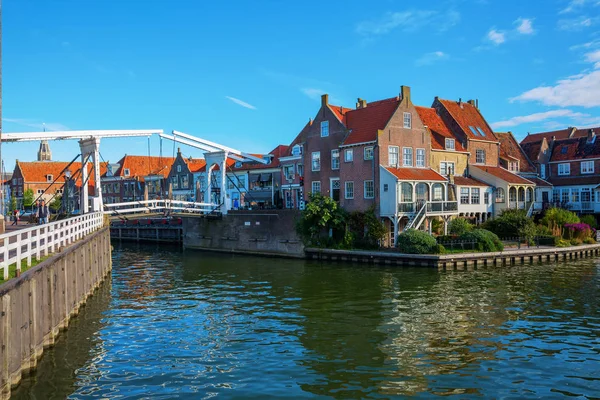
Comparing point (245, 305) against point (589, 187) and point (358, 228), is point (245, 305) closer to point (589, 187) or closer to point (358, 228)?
point (358, 228)

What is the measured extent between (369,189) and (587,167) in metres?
30.5

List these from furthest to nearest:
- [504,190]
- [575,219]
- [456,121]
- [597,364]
Result: 1. [456,121]
2. [504,190]
3. [575,219]
4. [597,364]

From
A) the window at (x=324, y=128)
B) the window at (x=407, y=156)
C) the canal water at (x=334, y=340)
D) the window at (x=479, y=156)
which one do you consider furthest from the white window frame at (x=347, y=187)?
the window at (x=479, y=156)

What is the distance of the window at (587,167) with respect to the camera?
192 ft

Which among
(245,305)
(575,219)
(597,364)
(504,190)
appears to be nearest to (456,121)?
(504,190)

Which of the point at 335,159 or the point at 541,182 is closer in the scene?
the point at 335,159

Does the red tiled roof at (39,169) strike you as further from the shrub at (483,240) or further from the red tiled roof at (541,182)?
the shrub at (483,240)

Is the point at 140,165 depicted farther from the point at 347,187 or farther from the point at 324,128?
the point at 347,187

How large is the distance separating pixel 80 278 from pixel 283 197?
124ft

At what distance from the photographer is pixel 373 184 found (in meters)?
43.6

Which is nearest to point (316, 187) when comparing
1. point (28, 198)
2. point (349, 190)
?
point (349, 190)

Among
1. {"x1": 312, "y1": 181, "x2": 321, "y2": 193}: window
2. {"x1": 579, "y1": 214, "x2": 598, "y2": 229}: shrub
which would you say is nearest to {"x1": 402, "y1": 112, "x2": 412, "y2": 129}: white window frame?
{"x1": 312, "y1": 181, "x2": 321, "y2": 193}: window

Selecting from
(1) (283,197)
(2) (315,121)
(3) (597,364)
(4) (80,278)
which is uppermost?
(2) (315,121)

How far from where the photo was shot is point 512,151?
6341cm
